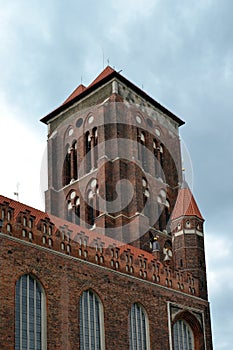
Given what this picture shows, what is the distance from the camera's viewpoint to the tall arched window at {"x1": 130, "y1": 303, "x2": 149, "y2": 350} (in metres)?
35.7

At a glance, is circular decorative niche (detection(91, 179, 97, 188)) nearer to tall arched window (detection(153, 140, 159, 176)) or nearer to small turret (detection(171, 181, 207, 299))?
tall arched window (detection(153, 140, 159, 176))

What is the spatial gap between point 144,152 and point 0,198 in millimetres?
21264

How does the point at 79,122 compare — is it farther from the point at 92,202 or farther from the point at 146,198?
the point at 146,198

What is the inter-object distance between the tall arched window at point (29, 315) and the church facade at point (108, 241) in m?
0.04

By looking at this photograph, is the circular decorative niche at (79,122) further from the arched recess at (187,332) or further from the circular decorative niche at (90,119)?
the arched recess at (187,332)

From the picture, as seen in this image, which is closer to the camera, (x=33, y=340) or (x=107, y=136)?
(x=33, y=340)

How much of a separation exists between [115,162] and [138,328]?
17.6 m

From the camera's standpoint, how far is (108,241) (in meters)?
39.5

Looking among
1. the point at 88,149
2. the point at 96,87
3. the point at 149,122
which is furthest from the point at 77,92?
the point at 88,149

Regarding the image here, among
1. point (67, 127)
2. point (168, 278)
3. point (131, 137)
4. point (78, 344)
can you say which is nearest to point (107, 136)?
point (131, 137)

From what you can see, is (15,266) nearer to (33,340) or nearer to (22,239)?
(22,239)

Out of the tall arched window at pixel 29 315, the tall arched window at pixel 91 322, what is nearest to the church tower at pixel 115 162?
the tall arched window at pixel 91 322

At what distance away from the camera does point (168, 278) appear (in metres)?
39.9

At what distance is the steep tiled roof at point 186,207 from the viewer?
145ft
